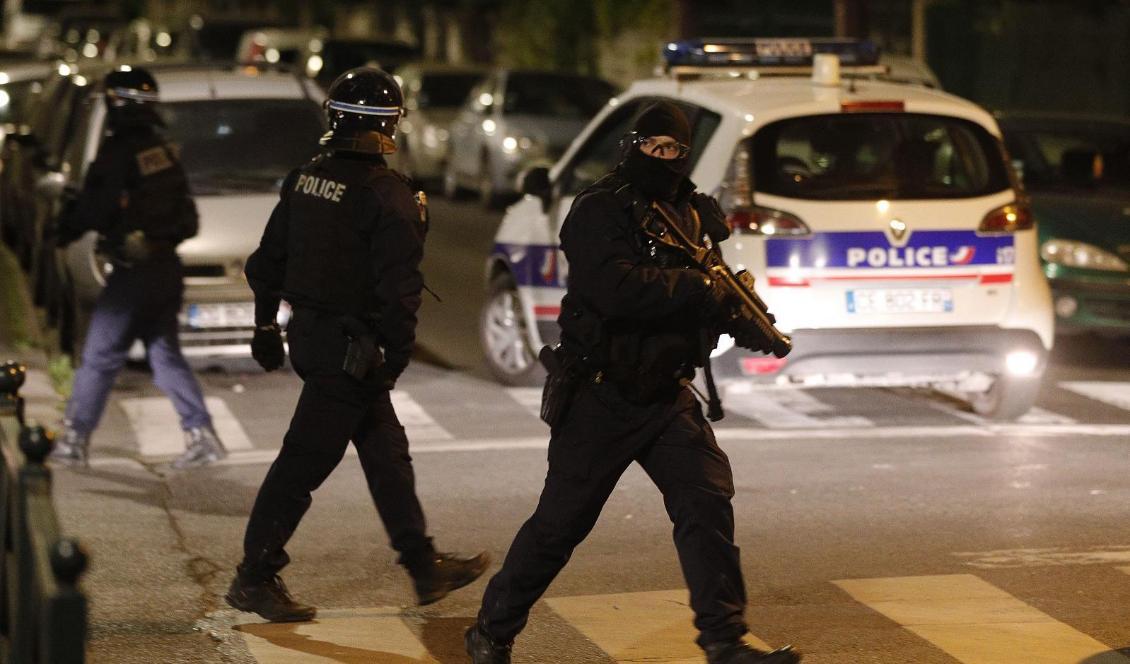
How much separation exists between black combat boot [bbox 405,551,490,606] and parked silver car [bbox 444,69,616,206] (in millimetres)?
15005

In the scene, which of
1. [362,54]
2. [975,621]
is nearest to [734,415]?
[975,621]

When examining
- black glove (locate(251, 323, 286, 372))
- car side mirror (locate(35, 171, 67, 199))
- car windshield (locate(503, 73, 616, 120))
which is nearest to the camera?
black glove (locate(251, 323, 286, 372))

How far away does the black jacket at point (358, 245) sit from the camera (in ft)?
20.5

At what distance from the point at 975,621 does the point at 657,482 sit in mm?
1419

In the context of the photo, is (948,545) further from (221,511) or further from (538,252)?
(538,252)

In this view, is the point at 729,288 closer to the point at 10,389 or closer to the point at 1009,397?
the point at 10,389


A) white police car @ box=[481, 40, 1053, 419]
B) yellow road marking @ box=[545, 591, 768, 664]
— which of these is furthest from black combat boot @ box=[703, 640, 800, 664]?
white police car @ box=[481, 40, 1053, 419]

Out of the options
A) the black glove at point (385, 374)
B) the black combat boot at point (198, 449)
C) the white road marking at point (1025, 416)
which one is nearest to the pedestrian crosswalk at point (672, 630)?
the black glove at point (385, 374)

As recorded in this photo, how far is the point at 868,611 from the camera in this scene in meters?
6.62

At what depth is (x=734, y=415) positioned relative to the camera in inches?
410

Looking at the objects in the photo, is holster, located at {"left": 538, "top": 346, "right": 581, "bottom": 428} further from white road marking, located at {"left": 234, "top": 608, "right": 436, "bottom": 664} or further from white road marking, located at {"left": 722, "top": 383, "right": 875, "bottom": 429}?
white road marking, located at {"left": 722, "top": 383, "right": 875, "bottom": 429}

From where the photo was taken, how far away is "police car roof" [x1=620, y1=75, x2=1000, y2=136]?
31.0 ft

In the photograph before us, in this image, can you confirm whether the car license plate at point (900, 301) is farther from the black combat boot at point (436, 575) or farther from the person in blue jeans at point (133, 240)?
the black combat boot at point (436, 575)

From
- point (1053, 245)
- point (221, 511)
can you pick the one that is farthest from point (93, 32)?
point (221, 511)
